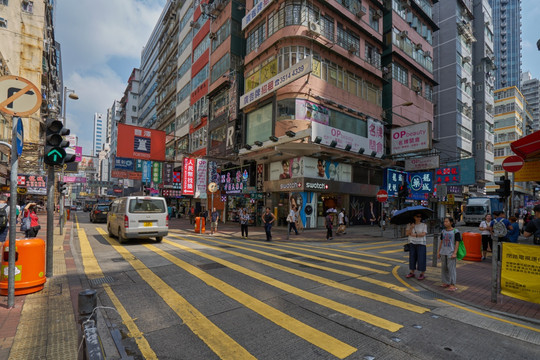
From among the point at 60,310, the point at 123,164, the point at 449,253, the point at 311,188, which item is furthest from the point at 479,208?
the point at 123,164

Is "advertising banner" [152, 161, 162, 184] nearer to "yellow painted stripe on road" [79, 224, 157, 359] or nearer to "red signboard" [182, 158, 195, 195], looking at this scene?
"red signboard" [182, 158, 195, 195]

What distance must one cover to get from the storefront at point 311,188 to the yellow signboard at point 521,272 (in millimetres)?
14403

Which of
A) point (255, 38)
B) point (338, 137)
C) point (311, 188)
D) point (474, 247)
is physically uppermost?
point (255, 38)

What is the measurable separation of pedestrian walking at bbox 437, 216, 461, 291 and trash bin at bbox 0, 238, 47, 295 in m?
8.92

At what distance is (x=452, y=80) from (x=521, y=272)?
44047mm

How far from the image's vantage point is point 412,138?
23297 mm

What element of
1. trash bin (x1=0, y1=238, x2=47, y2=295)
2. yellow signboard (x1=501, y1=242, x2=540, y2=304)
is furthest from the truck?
trash bin (x1=0, y1=238, x2=47, y2=295)

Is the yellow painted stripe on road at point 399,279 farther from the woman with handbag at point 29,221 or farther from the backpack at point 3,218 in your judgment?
the backpack at point 3,218

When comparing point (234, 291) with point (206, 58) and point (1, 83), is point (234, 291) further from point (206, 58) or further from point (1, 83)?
point (206, 58)

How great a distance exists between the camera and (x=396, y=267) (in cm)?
873

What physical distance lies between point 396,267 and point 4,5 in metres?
48.3

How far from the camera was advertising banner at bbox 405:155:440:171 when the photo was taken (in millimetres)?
23266

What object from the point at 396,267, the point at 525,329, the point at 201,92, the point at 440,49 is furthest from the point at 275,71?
the point at 440,49

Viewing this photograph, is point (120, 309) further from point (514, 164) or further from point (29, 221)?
point (514, 164)
